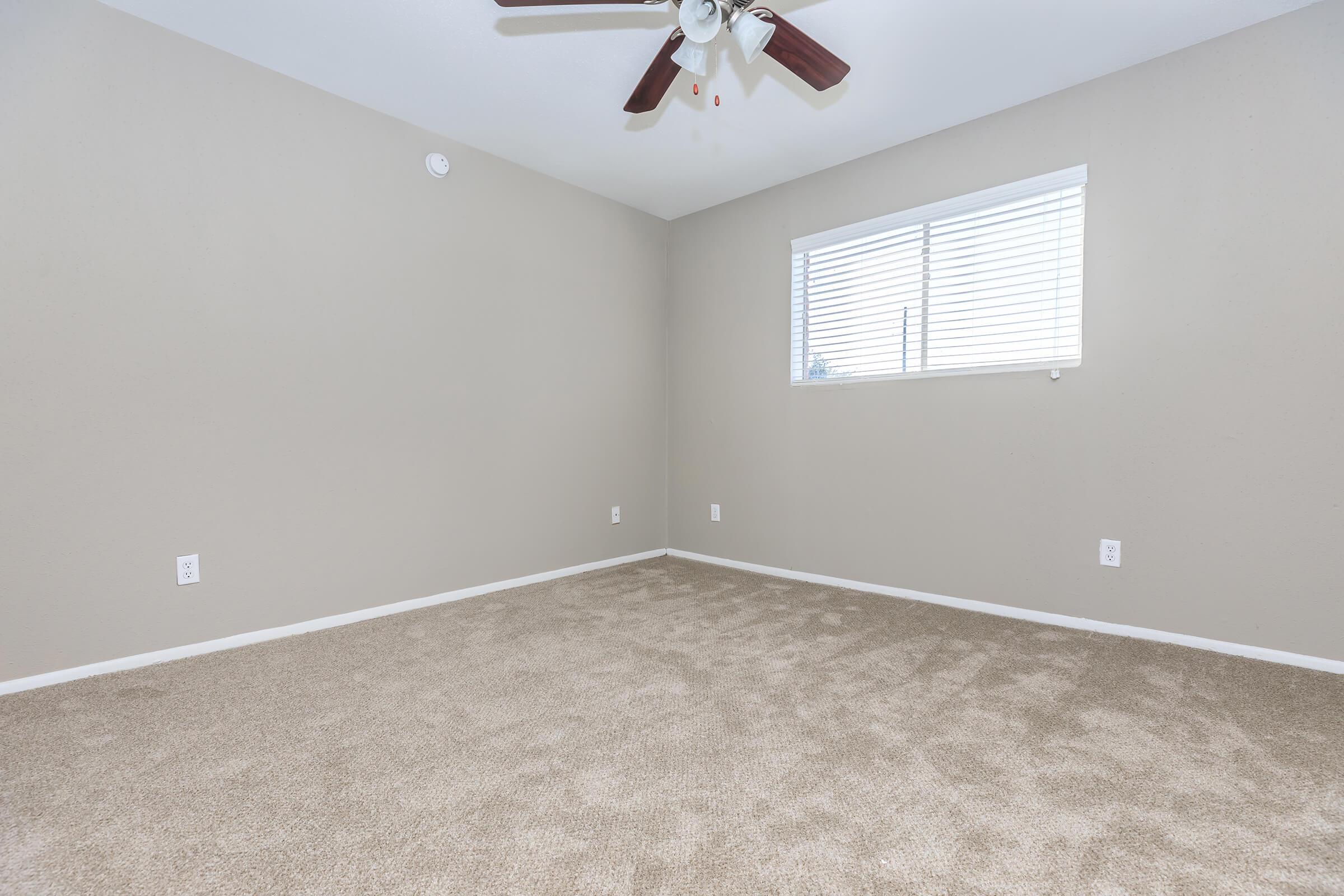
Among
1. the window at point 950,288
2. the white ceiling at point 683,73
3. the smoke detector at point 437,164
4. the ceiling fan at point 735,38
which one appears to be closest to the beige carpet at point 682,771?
the window at point 950,288

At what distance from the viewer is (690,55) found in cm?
185

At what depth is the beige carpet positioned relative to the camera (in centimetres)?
116

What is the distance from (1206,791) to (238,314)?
3544 millimetres

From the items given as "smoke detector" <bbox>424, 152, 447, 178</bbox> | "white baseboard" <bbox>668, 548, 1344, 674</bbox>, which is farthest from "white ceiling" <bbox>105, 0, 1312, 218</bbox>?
"white baseboard" <bbox>668, 548, 1344, 674</bbox>

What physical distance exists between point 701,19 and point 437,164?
1876 millimetres

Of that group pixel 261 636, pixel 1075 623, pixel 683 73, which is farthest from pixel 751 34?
pixel 261 636

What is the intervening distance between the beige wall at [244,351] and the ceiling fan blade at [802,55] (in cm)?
195

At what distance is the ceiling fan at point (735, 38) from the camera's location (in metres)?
1.69

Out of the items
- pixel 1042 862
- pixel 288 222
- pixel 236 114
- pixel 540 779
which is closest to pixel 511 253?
pixel 288 222

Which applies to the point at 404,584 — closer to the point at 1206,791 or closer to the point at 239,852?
the point at 239,852

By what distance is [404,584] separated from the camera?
9.69ft

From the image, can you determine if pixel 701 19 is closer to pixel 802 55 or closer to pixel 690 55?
pixel 690 55

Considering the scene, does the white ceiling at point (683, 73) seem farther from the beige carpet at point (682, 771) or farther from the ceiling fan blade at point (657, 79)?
the beige carpet at point (682, 771)

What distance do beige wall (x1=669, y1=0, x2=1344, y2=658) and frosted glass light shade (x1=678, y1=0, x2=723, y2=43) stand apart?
5.95 ft
